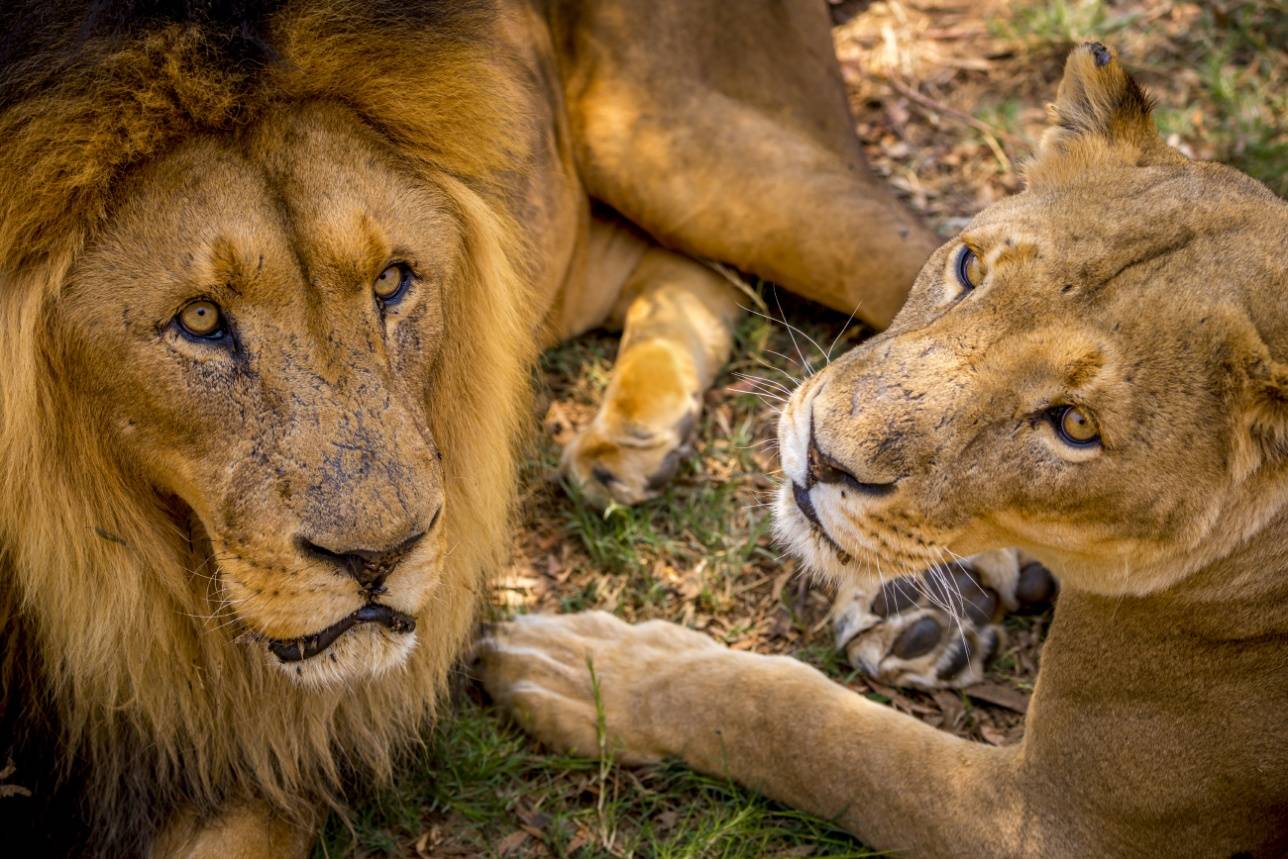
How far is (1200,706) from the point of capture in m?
2.32

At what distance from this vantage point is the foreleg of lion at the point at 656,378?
3.42 meters

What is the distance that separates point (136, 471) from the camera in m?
2.11

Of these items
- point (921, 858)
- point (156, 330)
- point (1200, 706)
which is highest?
point (156, 330)

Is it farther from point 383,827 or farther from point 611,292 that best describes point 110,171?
point 611,292

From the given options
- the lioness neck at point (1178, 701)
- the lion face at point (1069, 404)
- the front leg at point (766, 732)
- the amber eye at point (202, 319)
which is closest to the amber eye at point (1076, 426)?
the lion face at point (1069, 404)

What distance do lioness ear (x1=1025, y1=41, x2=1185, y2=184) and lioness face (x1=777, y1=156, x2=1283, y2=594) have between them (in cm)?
23

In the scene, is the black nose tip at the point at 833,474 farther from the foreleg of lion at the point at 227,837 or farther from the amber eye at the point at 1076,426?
the foreleg of lion at the point at 227,837

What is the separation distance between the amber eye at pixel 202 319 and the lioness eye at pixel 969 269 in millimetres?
1167

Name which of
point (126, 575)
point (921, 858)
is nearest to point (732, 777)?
point (921, 858)

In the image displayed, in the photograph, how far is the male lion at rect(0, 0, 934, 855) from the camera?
1951 mm

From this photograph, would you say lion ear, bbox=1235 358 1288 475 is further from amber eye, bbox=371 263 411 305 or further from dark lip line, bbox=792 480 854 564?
amber eye, bbox=371 263 411 305

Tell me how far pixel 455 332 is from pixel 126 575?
2.22 ft

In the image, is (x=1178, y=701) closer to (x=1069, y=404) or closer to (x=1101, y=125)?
(x=1069, y=404)

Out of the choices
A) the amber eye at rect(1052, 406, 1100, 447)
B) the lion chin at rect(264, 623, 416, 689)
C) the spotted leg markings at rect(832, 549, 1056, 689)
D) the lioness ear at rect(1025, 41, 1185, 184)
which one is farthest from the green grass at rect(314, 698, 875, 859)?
the lioness ear at rect(1025, 41, 1185, 184)
